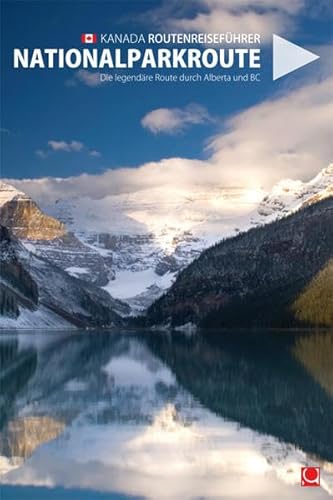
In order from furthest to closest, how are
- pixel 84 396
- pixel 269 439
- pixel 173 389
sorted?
pixel 173 389 → pixel 84 396 → pixel 269 439

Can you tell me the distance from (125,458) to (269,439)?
16.8ft

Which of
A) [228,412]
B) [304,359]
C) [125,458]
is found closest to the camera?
[125,458]

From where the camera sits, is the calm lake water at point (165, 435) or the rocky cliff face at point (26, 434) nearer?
the calm lake water at point (165, 435)

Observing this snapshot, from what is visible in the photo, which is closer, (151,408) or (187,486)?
(187,486)

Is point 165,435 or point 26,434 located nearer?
point 26,434

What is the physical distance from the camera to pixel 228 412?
32.1 metres

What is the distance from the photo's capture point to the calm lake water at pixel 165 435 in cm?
1977

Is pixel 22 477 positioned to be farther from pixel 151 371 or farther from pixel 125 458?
pixel 151 371

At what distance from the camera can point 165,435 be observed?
87.0 ft

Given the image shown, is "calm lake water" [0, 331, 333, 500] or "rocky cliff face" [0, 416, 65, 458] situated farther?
"rocky cliff face" [0, 416, 65, 458]

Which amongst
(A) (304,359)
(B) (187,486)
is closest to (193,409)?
(B) (187,486)

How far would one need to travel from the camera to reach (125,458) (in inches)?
900

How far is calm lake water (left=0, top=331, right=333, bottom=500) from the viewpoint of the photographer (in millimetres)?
19766

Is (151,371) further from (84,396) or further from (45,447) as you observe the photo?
(45,447)
